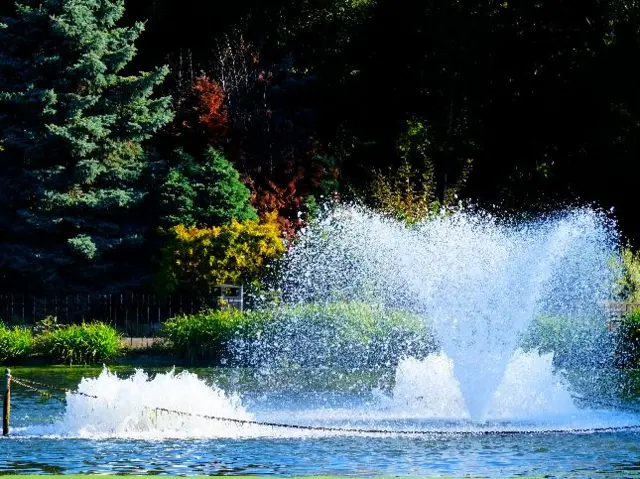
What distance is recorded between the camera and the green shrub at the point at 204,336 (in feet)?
97.5

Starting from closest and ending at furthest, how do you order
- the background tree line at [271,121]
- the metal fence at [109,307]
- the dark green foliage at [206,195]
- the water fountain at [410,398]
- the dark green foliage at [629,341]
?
the water fountain at [410,398] < the dark green foliage at [629,341] < the metal fence at [109,307] < the background tree line at [271,121] < the dark green foliage at [206,195]

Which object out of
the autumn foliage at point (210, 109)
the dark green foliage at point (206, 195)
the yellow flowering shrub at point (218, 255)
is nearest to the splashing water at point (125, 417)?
the yellow flowering shrub at point (218, 255)

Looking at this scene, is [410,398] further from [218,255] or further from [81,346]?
[218,255]

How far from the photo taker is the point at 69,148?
36156 millimetres

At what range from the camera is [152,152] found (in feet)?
126

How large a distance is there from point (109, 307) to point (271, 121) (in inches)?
359

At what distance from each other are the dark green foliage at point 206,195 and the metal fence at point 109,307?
2.37 m

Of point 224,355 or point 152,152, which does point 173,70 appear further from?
point 224,355

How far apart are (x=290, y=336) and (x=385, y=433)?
36.8 ft

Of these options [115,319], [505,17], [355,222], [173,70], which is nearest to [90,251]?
[115,319]

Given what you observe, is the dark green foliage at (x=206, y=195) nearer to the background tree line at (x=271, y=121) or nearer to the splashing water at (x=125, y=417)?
the background tree line at (x=271, y=121)

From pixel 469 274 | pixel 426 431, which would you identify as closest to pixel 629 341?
pixel 469 274

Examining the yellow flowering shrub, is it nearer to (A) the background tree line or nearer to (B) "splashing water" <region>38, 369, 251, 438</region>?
(A) the background tree line

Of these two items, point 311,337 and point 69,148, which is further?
point 69,148
